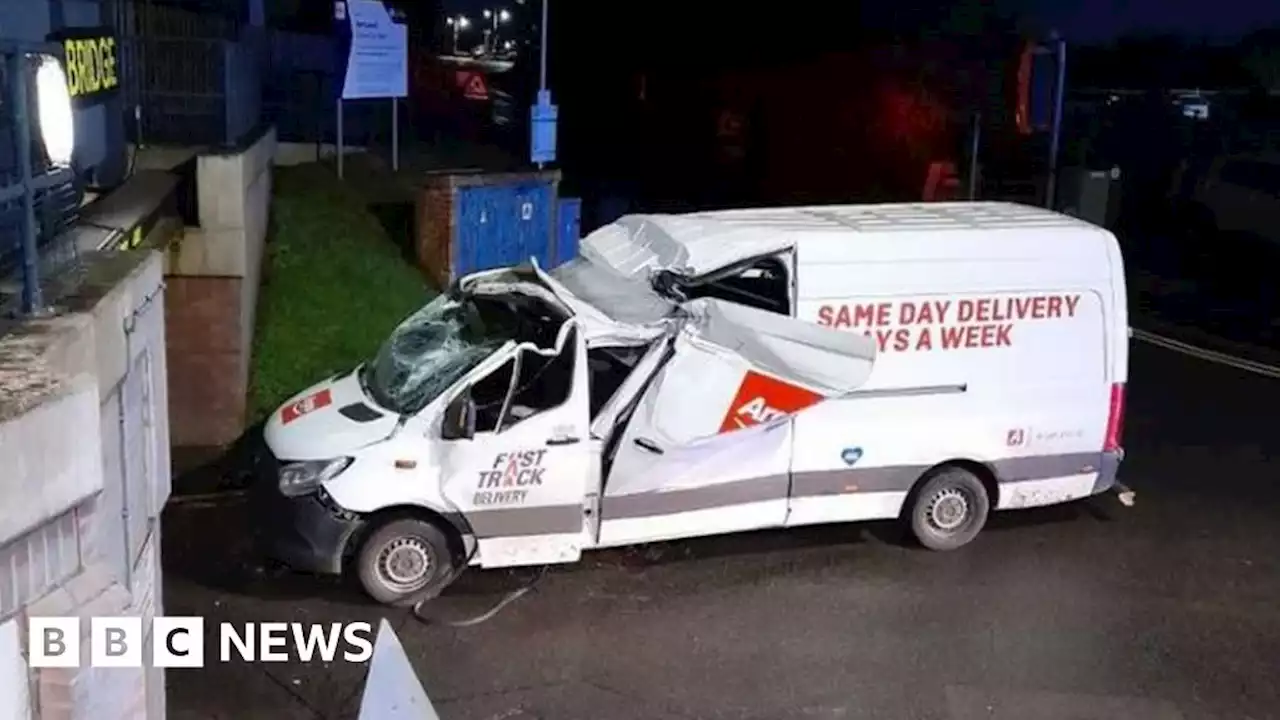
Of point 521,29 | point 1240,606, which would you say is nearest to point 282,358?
point 1240,606

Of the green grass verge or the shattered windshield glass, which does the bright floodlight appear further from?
the green grass verge

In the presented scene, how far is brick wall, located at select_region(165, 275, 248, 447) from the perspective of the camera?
1185 centimetres

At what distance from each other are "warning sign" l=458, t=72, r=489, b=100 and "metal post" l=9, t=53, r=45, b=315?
81.6ft

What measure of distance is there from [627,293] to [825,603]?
8.62 feet

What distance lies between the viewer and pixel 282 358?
43.1 feet

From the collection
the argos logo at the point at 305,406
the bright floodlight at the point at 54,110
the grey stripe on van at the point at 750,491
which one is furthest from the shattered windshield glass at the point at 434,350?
the bright floodlight at the point at 54,110

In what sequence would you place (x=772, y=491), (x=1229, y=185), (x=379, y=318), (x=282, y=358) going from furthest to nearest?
(x=1229, y=185) → (x=379, y=318) → (x=282, y=358) → (x=772, y=491)

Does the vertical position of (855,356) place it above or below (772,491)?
above

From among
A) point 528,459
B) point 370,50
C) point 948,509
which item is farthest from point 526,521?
point 370,50

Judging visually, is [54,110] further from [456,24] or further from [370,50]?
[456,24]

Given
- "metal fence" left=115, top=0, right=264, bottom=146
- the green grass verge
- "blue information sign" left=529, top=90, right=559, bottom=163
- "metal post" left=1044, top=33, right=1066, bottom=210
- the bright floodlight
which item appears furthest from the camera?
"metal post" left=1044, top=33, right=1066, bottom=210

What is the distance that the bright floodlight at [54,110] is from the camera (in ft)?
13.4

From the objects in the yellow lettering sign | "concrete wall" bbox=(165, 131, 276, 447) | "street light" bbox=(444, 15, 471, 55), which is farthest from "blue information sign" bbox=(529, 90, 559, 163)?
"street light" bbox=(444, 15, 471, 55)

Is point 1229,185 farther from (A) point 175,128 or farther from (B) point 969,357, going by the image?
(A) point 175,128
